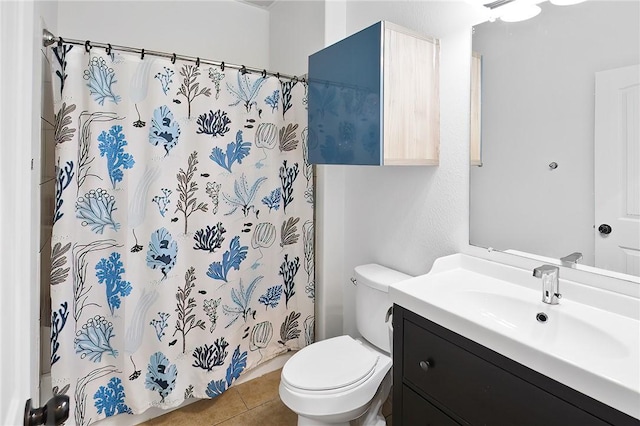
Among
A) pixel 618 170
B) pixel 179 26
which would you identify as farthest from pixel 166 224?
pixel 618 170

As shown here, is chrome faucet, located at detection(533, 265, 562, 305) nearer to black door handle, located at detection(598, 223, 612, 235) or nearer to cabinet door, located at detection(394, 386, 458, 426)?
black door handle, located at detection(598, 223, 612, 235)

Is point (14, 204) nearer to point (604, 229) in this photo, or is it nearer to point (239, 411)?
point (604, 229)

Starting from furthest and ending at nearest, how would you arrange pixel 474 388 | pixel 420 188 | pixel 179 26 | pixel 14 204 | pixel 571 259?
1. pixel 179 26
2. pixel 420 188
3. pixel 571 259
4. pixel 474 388
5. pixel 14 204

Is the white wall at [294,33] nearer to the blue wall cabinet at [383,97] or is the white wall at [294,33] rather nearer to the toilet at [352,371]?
the blue wall cabinet at [383,97]

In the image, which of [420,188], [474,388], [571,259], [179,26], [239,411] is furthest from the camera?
[179,26]

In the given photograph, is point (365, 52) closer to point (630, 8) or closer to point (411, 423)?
point (630, 8)

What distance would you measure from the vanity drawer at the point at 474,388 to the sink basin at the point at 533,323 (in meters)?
0.06

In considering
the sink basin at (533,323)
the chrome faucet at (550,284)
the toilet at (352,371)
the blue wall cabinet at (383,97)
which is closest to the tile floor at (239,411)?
the toilet at (352,371)

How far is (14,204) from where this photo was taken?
585 mm

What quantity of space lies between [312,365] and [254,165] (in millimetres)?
1103

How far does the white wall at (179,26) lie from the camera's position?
2160mm

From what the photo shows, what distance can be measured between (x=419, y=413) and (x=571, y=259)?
0.75m

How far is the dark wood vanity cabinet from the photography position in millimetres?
846

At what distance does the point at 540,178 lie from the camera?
4.42 feet
